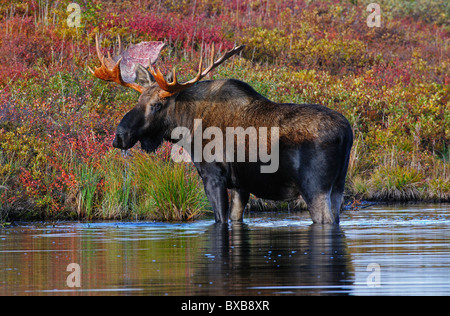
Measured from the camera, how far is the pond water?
6.64m

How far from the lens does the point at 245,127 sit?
475 inches

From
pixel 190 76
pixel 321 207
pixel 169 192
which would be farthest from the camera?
pixel 190 76

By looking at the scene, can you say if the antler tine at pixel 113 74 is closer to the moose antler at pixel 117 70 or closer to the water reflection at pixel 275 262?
the moose antler at pixel 117 70

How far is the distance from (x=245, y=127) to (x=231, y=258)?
388cm

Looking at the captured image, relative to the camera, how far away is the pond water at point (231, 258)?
6645 millimetres

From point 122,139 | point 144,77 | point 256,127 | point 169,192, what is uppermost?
point 144,77

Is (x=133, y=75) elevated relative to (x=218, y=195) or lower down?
elevated

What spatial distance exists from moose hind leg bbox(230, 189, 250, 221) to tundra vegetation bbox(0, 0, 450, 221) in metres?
1.00

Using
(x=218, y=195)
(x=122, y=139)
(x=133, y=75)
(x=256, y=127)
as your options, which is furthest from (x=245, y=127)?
(x=133, y=75)

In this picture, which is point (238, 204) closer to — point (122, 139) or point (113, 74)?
point (122, 139)

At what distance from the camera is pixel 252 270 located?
7.52 metres

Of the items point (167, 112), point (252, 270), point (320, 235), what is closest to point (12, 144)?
point (167, 112)

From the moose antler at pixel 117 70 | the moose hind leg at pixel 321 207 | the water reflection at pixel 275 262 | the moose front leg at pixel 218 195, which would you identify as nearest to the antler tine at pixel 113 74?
the moose antler at pixel 117 70

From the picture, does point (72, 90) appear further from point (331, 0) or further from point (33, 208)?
point (331, 0)
